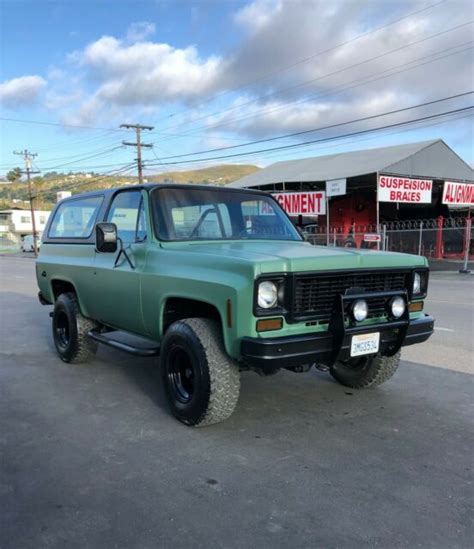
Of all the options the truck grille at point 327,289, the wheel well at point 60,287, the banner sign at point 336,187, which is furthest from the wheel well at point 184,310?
the banner sign at point 336,187

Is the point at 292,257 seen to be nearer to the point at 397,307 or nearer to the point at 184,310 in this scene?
the point at 397,307

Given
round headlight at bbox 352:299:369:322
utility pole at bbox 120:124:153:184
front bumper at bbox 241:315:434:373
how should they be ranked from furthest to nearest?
1. utility pole at bbox 120:124:153:184
2. round headlight at bbox 352:299:369:322
3. front bumper at bbox 241:315:434:373

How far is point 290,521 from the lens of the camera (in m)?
2.72

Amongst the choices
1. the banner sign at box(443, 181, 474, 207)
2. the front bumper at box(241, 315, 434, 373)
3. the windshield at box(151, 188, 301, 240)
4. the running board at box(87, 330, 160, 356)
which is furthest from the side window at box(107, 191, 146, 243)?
the banner sign at box(443, 181, 474, 207)

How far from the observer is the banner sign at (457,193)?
24.8m

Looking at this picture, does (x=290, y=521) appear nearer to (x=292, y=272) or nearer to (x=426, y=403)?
(x=292, y=272)

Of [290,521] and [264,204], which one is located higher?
[264,204]

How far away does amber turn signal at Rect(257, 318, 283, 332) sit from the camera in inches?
135

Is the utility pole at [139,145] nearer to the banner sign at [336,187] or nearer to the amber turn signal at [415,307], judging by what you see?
the banner sign at [336,187]

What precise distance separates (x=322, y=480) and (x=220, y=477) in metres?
0.63

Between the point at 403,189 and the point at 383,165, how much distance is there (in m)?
1.42

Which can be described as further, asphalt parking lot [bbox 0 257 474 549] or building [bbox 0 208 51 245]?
building [bbox 0 208 51 245]

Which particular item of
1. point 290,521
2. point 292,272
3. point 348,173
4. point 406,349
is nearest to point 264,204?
point 292,272

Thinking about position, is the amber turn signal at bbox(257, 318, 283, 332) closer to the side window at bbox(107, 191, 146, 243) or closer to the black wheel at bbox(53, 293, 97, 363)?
the side window at bbox(107, 191, 146, 243)
